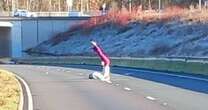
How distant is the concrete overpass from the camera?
328 ft

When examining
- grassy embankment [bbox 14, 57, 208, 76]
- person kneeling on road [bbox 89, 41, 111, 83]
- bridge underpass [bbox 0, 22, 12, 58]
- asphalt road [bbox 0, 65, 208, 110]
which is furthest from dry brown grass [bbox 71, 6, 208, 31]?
asphalt road [bbox 0, 65, 208, 110]

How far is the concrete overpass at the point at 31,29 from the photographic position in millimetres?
99938

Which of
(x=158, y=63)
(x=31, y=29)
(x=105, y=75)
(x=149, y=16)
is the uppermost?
(x=149, y=16)

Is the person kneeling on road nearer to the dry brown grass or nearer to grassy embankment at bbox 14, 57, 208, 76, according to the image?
grassy embankment at bbox 14, 57, 208, 76

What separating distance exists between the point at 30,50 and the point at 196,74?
6671 centimetres

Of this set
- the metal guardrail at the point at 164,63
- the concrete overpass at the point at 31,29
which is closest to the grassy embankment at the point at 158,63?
the metal guardrail at the point at 164,63

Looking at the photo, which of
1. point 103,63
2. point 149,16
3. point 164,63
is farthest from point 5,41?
point 103,63

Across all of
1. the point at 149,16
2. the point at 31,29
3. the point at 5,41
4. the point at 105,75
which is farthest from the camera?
the point at 5,41

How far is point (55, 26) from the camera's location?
10206cm

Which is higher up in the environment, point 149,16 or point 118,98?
point 149,16

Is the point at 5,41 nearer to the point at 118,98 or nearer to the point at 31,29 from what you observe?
the point at 31,29

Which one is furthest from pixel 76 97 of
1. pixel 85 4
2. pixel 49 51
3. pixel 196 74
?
pixel 85 4

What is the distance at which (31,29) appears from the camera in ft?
331

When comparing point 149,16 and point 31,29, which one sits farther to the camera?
point 31,29
